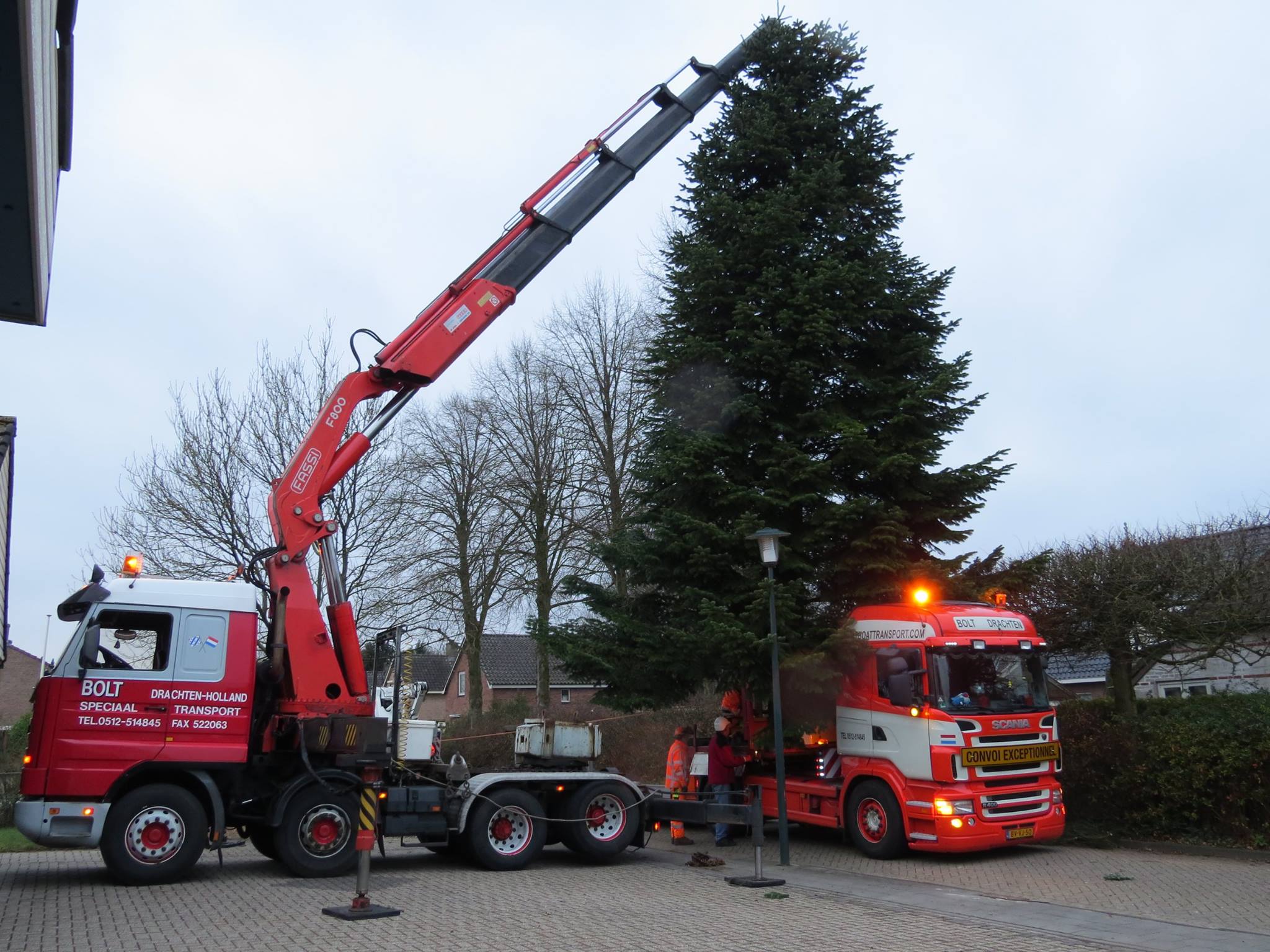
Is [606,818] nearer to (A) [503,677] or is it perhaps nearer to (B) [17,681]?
(A) [503,677]

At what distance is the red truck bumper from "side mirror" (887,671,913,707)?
1379 millimetres

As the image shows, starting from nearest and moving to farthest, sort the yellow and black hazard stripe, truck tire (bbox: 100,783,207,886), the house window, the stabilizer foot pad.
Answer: the stabilizer foot pad
the yellow and black hazard stripe
truck tire (bbox: 100,783,207,886)
the house window

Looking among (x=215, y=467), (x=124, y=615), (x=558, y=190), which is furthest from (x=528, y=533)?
(x=124, y=615)

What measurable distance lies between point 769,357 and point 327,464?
6.38 m

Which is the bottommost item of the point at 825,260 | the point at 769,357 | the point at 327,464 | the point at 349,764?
the point at 349,764

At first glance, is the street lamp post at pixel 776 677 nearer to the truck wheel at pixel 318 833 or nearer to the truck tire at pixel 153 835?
the truck wheel at pixel 318 833

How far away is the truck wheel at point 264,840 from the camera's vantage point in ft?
36.2

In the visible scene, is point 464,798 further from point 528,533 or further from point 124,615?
point 528,533

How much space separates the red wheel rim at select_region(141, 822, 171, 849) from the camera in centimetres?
1008

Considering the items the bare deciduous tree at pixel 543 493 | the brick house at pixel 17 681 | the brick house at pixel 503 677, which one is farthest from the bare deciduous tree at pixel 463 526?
the brick house at pixel 17 681

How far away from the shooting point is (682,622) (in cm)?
1430

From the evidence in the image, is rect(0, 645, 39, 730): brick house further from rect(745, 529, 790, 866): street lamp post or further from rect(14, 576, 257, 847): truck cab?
rect(745, 529, 790, 866): street lamp post

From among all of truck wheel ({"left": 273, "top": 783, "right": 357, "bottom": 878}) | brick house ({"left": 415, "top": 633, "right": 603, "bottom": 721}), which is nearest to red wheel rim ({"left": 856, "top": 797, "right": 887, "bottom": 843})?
truck wheel ({"left": 273, "top": 783, "right": 357, "bottom": 878})

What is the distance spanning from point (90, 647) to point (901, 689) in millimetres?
9090
